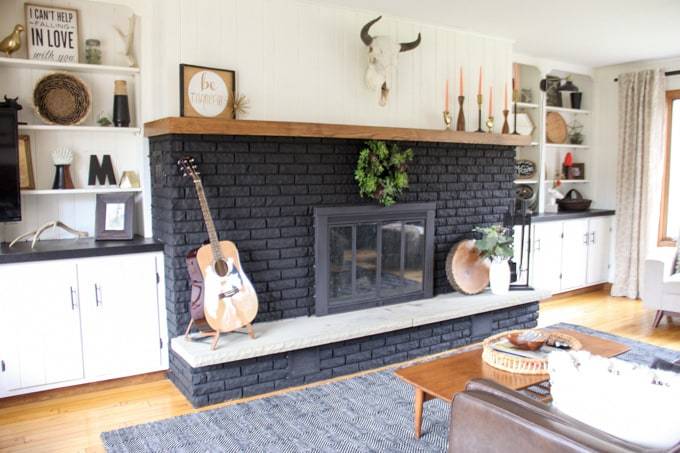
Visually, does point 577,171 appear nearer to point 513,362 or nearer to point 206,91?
point 513,362

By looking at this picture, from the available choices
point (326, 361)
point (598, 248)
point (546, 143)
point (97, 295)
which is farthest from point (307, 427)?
point (598, 248)

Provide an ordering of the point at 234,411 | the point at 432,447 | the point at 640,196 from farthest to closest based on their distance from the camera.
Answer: the point at 640,196
the point at 234,411
the point at 432,447

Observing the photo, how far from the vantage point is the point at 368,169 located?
3904 mm

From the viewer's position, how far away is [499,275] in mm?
4410

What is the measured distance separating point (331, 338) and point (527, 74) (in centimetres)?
374

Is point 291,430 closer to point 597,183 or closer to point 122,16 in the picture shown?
point 122,16

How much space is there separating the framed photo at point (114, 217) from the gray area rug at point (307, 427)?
124cm

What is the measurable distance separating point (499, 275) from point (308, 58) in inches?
86.0

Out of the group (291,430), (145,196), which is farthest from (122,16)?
(291,430)

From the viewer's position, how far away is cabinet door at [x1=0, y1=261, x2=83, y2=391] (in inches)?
123

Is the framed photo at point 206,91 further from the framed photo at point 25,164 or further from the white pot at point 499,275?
the white pot at point 499,275

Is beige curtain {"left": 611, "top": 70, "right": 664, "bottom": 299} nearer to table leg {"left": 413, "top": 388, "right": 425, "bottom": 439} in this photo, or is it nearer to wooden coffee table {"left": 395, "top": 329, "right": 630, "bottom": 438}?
wooden coffee table {"left": 395, "top": 329, "right": 630, "bottom": 438}

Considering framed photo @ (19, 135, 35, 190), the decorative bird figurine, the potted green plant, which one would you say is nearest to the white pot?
the potted green plant

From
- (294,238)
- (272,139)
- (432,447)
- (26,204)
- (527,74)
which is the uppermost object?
(527,74)
